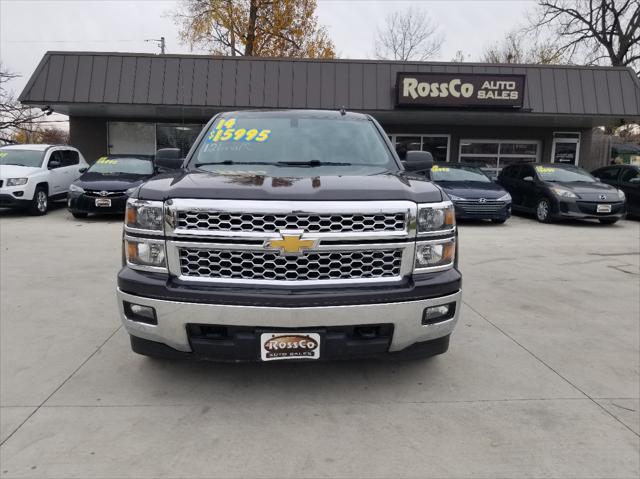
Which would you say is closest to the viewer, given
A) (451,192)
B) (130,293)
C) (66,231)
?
(130,293)

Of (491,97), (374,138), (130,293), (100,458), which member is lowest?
(100,458)

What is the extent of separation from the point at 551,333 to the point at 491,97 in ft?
37.2

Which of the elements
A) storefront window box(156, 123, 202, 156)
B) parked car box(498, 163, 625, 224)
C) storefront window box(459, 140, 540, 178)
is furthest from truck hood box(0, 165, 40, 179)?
storefront window box(459, 140, 540, 178)

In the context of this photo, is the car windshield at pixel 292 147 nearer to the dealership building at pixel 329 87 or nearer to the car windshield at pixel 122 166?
the car windshield at pixel 122 166

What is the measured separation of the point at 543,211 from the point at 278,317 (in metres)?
11.0

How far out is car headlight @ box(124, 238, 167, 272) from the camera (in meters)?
2.96

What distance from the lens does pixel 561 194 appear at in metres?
11.8

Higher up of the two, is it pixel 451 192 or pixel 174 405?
pixel 451 192

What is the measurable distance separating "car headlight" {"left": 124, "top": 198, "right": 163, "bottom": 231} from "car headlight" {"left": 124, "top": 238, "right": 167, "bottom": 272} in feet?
0.27

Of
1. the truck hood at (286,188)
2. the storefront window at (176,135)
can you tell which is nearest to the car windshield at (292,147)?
the truck hood at (286,188)

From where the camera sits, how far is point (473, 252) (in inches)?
326

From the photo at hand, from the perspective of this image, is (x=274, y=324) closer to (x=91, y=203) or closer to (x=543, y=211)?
(x=91, y=203)

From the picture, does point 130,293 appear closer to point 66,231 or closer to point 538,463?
point 538,463

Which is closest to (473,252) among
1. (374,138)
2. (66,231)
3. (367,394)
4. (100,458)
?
(374,138)
